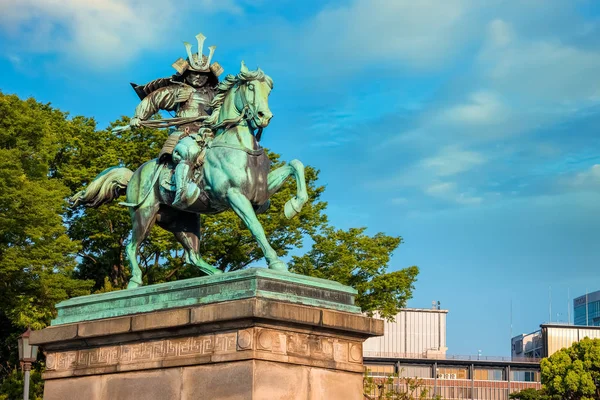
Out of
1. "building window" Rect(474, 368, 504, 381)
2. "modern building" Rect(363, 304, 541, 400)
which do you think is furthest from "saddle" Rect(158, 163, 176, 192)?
"building window" Rect(474, 368, 504, 381)

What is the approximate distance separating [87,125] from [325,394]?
1172 inches

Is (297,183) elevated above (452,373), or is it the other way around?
(452,373)

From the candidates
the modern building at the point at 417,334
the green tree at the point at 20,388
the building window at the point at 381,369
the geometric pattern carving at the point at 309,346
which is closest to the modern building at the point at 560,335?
the modern building at the point at 417,334

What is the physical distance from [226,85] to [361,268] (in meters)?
24.2

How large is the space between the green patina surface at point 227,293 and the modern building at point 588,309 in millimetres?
156502

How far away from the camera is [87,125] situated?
41.1 metres

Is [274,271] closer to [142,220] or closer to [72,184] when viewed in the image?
[142,220]

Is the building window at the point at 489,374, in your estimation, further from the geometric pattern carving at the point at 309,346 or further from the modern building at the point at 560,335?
the geometric pattern carving at the point at 309,346

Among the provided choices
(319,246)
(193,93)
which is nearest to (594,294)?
(319,246)

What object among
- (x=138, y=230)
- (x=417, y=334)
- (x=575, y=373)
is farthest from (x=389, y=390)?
(x=417, y=334)

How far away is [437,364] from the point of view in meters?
91.7

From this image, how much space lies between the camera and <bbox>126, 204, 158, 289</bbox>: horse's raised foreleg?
15.4 m

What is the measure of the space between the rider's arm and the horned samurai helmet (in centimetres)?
30

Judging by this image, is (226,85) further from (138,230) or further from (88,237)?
(88,237)
